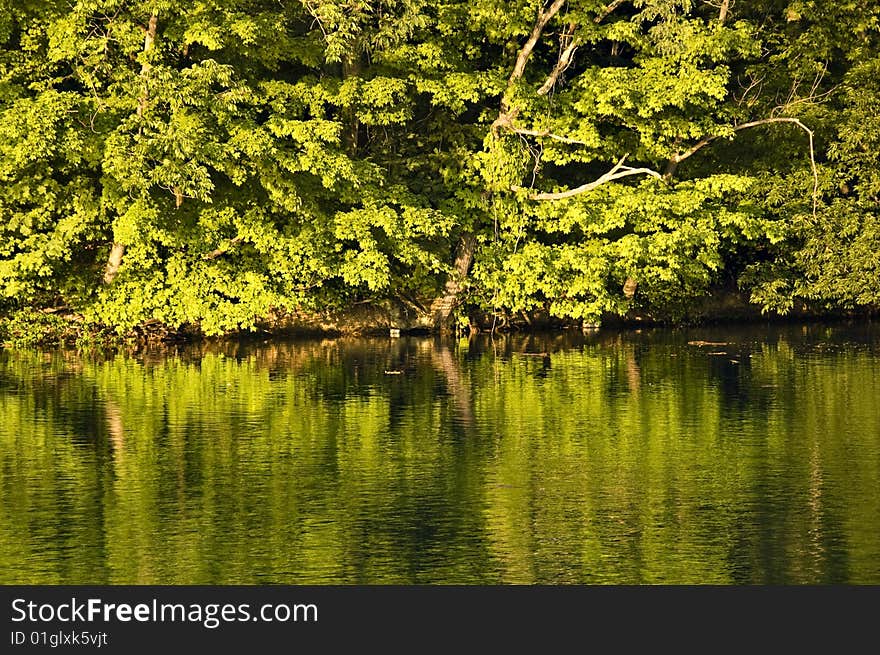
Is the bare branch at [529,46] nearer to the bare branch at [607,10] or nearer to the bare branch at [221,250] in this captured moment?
the bare branch at [607,10]

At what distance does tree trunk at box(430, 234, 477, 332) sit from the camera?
41.2 metres

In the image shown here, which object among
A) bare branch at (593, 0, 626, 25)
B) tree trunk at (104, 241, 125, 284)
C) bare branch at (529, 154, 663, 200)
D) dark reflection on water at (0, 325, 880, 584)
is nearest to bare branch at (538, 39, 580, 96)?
bare branch at (593, 0, 626, 25)

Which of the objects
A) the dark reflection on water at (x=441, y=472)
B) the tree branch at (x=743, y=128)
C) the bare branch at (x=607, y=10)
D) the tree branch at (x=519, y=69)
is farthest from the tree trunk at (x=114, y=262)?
the tree branch at (x=743, y=128)

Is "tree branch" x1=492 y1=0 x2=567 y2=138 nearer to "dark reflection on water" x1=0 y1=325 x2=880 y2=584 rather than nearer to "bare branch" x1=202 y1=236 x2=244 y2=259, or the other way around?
"bare branch" x1=202 y1=236 x2=244 y2=259

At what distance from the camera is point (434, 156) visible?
1613 inches

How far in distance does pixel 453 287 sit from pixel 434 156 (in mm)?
3154

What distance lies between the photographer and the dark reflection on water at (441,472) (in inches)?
566

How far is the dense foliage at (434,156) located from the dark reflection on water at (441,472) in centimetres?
462

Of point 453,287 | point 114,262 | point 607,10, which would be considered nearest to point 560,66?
point 607,10

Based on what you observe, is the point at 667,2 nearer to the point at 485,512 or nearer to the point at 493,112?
the point at 493,112

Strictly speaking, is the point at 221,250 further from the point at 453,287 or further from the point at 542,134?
the point at 542,134

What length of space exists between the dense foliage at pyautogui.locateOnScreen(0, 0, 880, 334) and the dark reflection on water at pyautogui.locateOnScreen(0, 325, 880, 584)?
4619mm

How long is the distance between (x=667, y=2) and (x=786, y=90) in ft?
21.0
